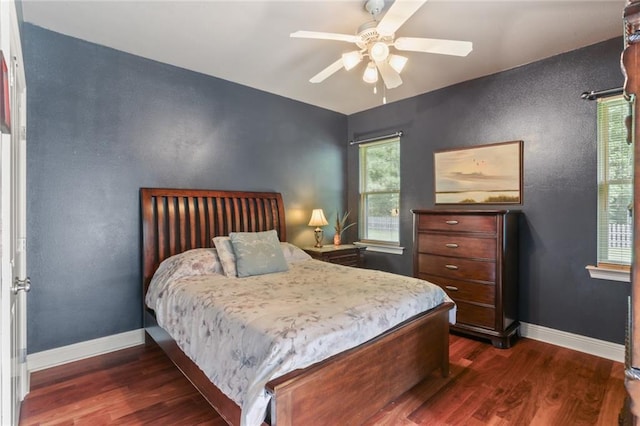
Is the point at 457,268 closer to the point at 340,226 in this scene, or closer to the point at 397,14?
the point at 340,226

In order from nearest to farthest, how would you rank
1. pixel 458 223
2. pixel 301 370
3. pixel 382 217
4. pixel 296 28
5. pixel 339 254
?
pixel 301 370, pixel 296 28, pixel 458 223, pixel 339 254, pixel 382 217

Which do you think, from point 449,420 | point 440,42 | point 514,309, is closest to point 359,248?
point 514,309

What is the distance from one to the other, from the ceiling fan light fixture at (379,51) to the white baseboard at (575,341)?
288 centimetres

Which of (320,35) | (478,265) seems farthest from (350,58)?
(478,265)

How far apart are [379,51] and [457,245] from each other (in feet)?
6.60

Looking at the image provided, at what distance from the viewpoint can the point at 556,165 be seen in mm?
3021

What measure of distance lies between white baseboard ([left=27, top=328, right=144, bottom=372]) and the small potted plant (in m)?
2.53

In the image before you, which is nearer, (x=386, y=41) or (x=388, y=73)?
(x=386, y=41)

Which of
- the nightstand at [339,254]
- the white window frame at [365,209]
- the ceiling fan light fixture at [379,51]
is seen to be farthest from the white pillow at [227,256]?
the white window frame at [365,209]

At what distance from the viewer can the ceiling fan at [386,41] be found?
1.87 meters

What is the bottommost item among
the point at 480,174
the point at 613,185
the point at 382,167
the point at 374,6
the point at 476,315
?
the point at 476,315

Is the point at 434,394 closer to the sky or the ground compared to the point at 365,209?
closer to the ground

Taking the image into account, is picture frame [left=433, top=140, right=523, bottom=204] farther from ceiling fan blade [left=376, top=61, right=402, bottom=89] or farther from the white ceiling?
ceiling fan blade [left=376, top=61, right=402, bottom=89]

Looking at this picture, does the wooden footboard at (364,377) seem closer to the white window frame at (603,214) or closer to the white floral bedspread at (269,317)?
the white floral bedspread at (269,317)
